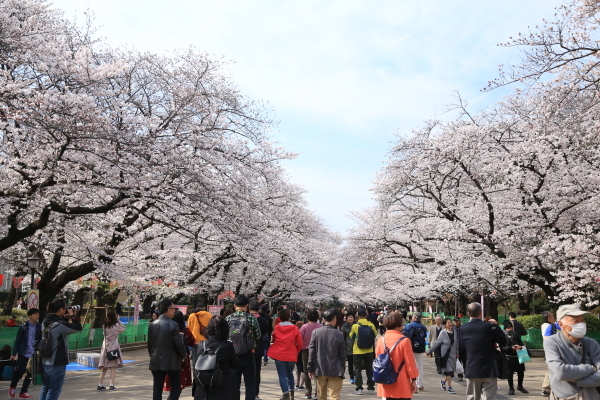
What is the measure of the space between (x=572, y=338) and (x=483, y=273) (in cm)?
1847

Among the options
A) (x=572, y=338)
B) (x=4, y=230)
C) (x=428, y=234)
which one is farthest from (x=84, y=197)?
(x=428, y=234)

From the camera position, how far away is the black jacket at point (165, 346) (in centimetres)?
727

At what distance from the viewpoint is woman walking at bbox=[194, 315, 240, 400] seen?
18.8 ft

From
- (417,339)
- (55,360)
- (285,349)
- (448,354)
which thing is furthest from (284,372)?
(448,354)

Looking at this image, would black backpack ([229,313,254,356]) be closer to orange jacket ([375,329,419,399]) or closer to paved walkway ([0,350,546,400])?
orange jacket ([375,329,419,399])

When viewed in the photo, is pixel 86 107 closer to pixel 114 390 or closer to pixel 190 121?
pixel 190 121

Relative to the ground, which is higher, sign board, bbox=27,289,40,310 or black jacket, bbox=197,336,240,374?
sign board, bbox=27,289,40,310

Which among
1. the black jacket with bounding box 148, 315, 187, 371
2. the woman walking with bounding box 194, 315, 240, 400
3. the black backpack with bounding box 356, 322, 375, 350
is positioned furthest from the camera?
the black backpack with bounding box 356, 322, 375, 350

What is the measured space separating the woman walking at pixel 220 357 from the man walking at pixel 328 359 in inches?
103

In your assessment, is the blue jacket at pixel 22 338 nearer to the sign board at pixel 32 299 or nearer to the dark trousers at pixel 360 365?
the sign board at pixel 32 299

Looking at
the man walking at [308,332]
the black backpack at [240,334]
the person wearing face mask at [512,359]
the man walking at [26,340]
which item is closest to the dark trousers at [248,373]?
the black backpack at [240,334]

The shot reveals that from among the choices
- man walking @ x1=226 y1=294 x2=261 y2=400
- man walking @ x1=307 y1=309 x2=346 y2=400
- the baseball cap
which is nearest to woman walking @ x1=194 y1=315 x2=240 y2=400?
man walking @ x1=226 y1=294 x2=261 y2=400

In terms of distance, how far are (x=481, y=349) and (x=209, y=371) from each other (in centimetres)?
403

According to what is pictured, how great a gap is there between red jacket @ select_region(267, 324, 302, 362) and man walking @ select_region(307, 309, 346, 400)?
0.84m
